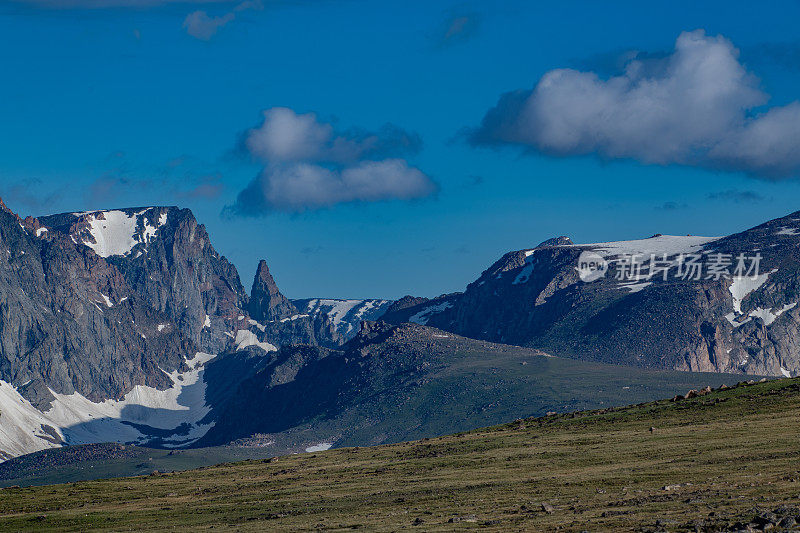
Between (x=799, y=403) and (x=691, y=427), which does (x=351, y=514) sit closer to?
(x=691, y=427)

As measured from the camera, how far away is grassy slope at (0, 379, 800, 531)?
100312 millimetres

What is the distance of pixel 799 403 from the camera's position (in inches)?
6009

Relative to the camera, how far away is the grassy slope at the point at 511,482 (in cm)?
10031

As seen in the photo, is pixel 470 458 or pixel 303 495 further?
pixel 470 458

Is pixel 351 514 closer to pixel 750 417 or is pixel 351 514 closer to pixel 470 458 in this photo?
pixel 470 458

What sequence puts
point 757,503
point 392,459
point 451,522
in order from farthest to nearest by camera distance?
point 392,459, point 451,522, point 757,503

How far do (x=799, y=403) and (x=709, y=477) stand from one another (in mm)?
48447

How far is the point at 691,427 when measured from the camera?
15012 centimetres

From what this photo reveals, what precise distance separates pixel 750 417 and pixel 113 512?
252ft

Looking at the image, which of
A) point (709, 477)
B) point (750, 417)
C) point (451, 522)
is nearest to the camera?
point (451, 522)

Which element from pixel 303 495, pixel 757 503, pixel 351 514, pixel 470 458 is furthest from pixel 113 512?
pixel 757 503

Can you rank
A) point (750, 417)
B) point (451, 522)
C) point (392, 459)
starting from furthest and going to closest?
point (392, 459) < point (750, 417) < point (451, 522)

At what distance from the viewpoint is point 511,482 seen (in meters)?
126

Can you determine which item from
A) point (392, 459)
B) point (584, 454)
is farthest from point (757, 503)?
point (392, 459)
